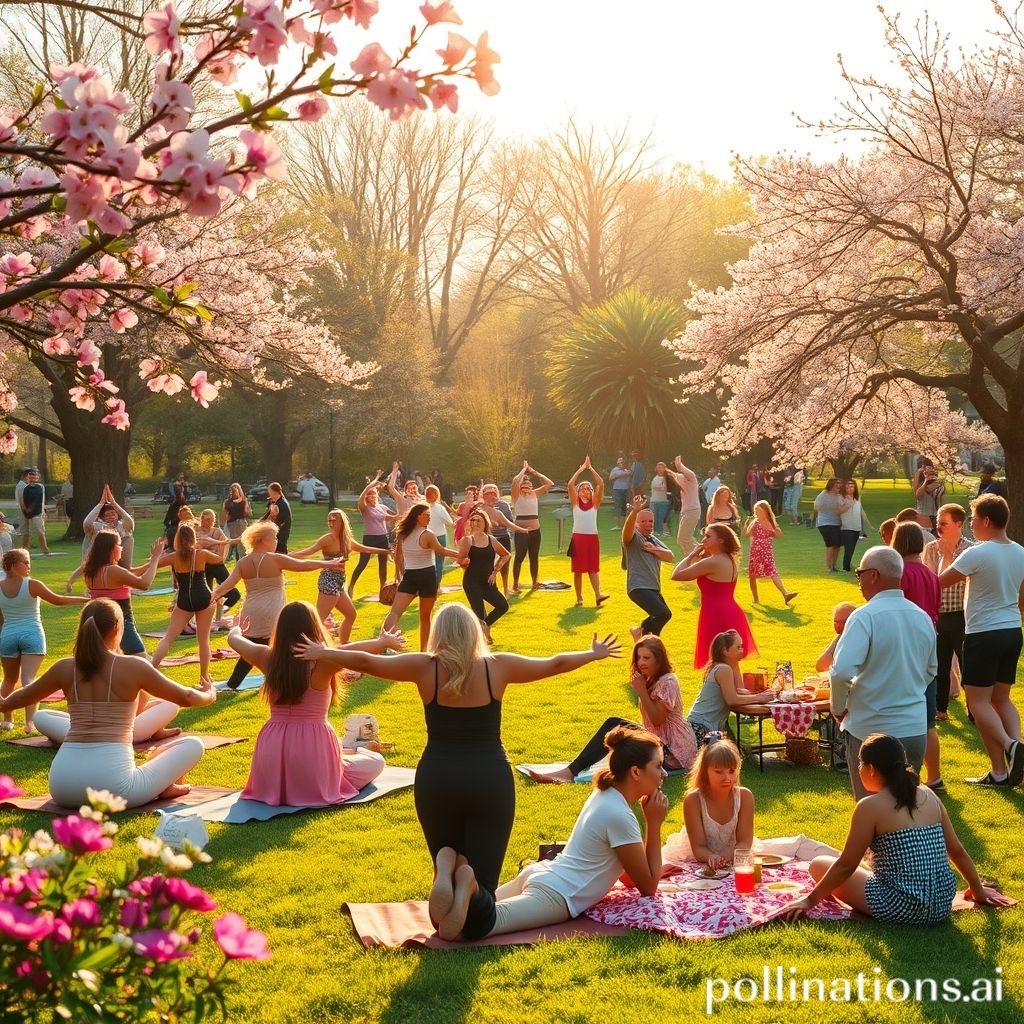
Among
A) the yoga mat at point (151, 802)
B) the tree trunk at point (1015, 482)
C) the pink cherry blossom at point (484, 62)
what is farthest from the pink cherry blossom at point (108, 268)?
the tree trunk at point (1015, 482)

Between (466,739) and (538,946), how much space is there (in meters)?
1.03

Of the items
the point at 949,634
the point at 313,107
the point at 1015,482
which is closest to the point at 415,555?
the point at 949,634

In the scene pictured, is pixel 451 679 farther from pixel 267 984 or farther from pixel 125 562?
pixel 125 562

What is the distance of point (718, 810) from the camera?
6.90m

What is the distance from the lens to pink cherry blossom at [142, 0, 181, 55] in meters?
3.56

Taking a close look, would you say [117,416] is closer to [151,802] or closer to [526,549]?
[151,802]

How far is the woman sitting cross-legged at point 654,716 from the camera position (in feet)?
28.8

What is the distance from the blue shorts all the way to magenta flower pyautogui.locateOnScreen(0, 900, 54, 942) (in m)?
8.31

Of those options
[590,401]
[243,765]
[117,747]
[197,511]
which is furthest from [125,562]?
[197,511]

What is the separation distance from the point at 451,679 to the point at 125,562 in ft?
52.5

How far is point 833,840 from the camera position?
7359 mm

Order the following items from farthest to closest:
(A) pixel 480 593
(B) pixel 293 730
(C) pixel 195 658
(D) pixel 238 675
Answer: (A) pixel 480 593 < (C) pixel 195 658 < (D) pixel 238 675 < (B) pixel 293 730

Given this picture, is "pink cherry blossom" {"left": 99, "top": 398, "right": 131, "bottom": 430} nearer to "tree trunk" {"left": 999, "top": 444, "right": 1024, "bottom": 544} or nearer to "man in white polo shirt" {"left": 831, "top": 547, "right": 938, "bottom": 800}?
"man in white polo shirt" {"left": 831, "top": 547, "right": 938, "bottom": 800}

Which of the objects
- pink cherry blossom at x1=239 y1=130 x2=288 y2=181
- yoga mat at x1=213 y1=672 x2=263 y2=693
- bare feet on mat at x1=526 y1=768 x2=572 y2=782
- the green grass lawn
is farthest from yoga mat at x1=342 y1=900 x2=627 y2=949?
yoga mat at x1=213 y1=672 x2=263 y2=693
